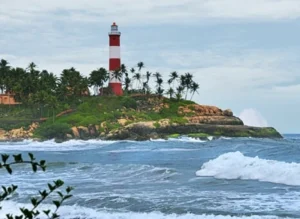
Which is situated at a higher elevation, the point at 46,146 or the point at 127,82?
the point at 127,82

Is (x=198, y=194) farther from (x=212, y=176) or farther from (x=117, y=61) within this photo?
(x=117, y=61)

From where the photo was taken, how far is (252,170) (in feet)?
76.0

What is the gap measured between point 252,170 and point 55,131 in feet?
155

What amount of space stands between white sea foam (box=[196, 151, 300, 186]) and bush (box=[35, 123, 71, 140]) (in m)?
43.6

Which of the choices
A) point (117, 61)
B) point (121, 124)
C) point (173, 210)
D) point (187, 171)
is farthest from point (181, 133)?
point (173, 210)

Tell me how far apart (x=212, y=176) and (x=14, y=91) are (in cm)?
5509

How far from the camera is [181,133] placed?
7275 centimetres

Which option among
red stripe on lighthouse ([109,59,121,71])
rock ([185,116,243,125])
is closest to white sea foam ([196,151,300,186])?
rock ([185,116,243,125])

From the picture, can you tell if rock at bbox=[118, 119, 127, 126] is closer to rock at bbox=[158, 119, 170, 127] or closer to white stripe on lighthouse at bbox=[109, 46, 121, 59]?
rock at bbox=[158, 119, 170, 127]

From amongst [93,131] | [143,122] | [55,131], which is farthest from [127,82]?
[55,131]

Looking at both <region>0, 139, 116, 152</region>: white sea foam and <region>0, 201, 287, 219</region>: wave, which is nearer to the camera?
<region>0, 201, 287, 219</region>: wave

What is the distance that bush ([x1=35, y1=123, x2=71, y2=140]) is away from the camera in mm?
68188

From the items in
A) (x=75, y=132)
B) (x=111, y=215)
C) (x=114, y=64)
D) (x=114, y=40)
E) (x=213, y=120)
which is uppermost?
(x=114, y=40)

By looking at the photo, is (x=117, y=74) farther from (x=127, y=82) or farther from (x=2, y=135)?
(x=2, y=135)
